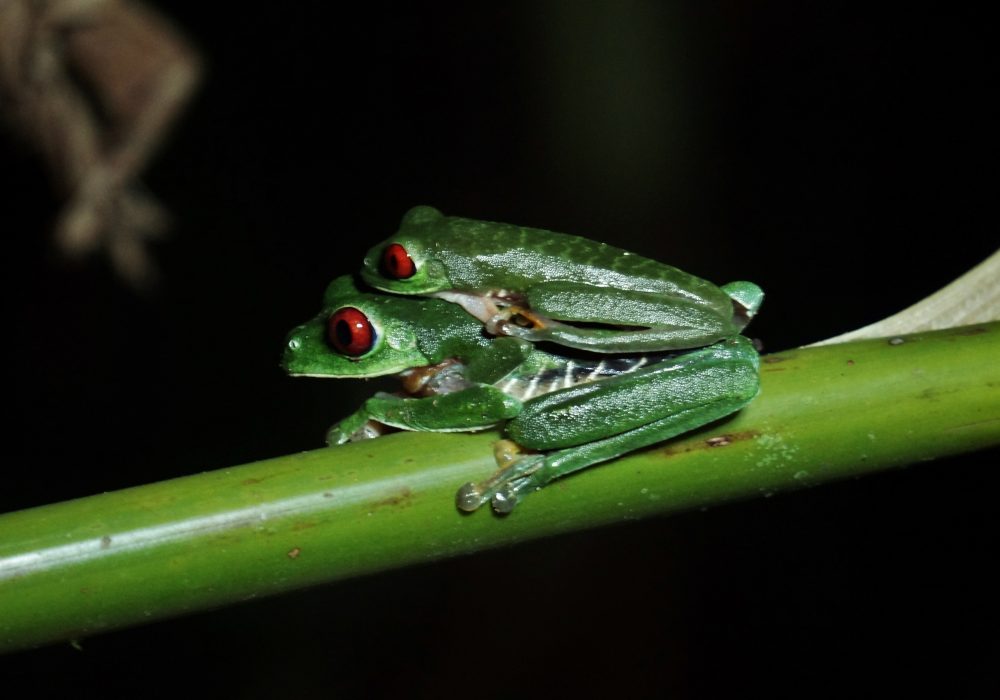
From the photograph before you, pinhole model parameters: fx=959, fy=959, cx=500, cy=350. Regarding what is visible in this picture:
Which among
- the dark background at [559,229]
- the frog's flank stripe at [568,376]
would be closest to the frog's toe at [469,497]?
the frog's flank stripe at [568,376]

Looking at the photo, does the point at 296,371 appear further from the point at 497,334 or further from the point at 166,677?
the point at 166,677

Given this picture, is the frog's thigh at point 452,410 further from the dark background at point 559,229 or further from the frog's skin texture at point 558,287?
the dark background at point 559,229

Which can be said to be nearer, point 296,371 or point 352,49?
point 296,371

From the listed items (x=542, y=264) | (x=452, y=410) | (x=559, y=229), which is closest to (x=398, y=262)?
(x=542, y=264)

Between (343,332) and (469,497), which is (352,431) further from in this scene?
(469,497)

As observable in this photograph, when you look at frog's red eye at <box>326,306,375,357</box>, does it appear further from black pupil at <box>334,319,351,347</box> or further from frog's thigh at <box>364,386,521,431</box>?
frog's thigh at <box>364,386,521,431</box>

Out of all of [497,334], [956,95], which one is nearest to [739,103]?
[956,95]

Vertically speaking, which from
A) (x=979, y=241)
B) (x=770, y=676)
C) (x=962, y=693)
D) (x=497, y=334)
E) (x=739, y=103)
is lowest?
(x=962, y=693)

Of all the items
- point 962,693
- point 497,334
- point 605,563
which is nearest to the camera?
point 497,334

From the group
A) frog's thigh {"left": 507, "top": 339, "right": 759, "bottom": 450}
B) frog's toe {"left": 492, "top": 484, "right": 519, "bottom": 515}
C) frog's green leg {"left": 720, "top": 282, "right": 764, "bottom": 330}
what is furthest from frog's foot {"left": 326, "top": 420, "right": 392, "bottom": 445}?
frog's green leg {"left": 720, "top": 282, "right": 764, "bottom": 330}
